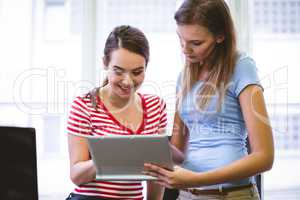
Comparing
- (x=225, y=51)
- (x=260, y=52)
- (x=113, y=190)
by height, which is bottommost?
(x=113, y=190)

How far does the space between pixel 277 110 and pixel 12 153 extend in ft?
6.03

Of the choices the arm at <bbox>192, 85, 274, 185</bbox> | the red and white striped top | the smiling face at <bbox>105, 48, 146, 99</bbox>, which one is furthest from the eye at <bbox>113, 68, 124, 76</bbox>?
the arm at <bbox>192, 85, 274, 185</bbox>

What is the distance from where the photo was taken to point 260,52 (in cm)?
255

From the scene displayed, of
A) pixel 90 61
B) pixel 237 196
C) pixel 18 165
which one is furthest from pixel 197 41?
pixel 90 61

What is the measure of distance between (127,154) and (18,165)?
37 cm

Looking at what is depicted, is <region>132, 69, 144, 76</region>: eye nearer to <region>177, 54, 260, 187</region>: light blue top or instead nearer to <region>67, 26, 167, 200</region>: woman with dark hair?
<region>67, 26, 167, 200</region>: woman with dark hair

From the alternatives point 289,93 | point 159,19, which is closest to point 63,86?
point 159,19

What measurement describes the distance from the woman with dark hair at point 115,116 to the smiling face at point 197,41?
0.70 feet

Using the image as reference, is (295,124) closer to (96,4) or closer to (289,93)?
(289,93)

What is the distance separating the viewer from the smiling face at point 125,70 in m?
1.36

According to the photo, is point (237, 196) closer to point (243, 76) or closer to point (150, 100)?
point (243, 76)

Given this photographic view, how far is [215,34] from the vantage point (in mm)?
1206

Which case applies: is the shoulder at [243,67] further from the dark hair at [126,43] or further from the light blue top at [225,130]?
the dark hair at [126,43]

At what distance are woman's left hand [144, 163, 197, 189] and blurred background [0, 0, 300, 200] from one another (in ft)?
4.29
